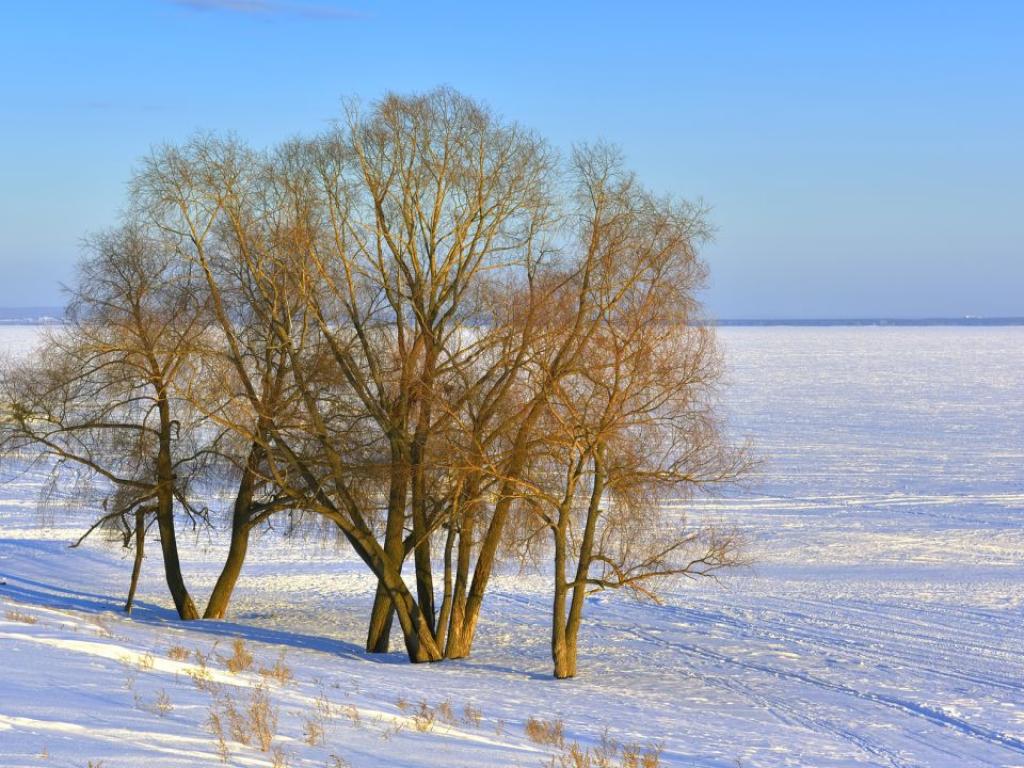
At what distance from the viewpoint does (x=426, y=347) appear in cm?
1928

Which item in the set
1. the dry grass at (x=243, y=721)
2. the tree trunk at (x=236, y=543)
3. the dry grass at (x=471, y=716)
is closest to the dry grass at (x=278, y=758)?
the dry grass at (x=243, y=721)

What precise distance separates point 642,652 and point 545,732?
9727mm

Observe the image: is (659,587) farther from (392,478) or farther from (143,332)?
(143,332)

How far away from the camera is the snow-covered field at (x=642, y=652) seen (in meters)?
9.59

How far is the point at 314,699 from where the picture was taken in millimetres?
11445

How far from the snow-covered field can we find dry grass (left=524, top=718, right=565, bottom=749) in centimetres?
20

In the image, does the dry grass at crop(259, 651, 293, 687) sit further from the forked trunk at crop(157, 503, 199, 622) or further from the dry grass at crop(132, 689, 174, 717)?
the forked trunk at crop(157, 503, 199, 622)

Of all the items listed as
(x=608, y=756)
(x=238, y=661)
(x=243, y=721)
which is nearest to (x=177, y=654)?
(x=238, y=661)

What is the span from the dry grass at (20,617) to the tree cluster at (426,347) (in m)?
4.27

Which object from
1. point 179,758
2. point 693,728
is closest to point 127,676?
point 179,758

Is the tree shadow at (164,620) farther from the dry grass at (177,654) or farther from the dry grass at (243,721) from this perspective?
the dry grass at (243,721)

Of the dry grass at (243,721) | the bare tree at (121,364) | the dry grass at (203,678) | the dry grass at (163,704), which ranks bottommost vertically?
the dry grass at (243,721)

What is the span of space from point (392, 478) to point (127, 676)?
9345mm

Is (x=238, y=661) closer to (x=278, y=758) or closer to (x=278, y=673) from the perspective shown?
(x=278, y=673)
